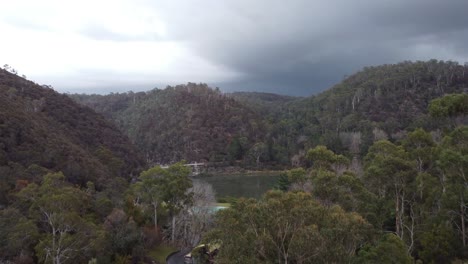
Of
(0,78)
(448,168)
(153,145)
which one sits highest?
(0,78)

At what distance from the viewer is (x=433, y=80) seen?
104 meters

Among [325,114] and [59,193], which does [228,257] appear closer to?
[59,193]

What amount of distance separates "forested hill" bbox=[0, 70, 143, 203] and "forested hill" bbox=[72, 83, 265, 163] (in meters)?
49.0

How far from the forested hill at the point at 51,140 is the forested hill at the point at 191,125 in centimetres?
Result: 4899

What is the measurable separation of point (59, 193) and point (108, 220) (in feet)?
11.9

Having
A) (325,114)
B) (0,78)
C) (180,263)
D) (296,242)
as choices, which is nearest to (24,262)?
(180,263)

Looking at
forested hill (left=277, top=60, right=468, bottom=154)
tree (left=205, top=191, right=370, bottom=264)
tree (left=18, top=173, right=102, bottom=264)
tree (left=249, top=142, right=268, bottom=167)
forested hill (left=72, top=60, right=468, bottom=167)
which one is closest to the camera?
tree (left=205, top=191, right=370, bottom=264)

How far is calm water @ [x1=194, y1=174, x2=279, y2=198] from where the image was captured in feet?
188

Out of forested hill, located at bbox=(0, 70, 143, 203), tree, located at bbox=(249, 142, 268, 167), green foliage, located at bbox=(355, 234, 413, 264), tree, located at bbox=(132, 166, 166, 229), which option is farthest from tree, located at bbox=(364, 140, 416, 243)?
tree, located at bbox=(249, 142, 268, 167)

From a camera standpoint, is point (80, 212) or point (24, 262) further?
point (80, 212)

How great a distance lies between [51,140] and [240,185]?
1534 inches

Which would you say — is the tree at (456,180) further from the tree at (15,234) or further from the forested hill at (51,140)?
the forested hill at (51,140)

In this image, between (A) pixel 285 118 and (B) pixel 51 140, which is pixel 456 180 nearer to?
(B) pixel 51 140

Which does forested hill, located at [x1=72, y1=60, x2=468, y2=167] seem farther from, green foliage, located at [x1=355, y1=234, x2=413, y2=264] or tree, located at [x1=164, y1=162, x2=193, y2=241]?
green foliage, located at [x1=355, y1=234, x2=413, y2=264]
